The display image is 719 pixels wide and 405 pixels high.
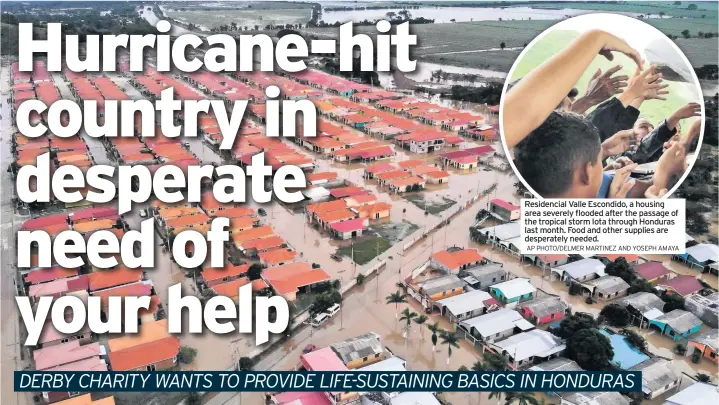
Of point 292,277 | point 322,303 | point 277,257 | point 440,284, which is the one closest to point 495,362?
point 440,284

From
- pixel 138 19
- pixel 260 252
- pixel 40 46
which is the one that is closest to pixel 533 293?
pixel 260 252

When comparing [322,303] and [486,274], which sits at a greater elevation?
[486,274]

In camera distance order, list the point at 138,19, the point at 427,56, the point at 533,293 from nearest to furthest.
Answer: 1. the point at 533,293
2. the point at 427,56
3. the point at 138,19

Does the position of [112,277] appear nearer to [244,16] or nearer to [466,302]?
[466,302]

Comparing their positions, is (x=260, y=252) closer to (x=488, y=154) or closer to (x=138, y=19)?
(x=488, y=154)

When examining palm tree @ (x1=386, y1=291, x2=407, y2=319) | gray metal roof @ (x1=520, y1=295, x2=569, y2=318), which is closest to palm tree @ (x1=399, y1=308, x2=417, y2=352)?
palm tree @ (x1=386, y1=291, x2=407, y2=319)

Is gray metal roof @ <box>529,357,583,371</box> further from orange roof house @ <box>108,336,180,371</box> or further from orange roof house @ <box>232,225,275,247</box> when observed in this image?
orange roof house @ <box>232,225,275,247</box>
